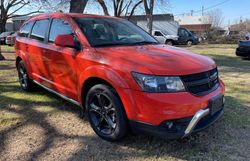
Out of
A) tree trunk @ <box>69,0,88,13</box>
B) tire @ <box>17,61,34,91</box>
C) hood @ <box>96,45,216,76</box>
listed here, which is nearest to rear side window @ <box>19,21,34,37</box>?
tire @ <box>17,61,34,91</box>

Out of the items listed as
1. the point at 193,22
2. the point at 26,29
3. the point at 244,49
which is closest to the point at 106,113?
the point at 26,29

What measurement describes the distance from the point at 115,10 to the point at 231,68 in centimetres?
2181

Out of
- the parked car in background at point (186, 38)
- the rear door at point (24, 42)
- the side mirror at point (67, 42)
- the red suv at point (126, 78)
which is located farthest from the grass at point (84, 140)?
the parked car in background at point (186, 38)

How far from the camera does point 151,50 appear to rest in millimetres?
4262

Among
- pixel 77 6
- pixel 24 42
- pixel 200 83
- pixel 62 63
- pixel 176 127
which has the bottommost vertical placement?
pixel 176 127

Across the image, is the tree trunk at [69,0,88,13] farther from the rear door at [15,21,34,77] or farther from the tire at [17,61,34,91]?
the tire at [17,61,34,91]

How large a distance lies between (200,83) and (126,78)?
896 millimetres

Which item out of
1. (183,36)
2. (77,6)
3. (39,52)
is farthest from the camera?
(183,36)

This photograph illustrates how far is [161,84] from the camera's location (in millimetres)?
3438

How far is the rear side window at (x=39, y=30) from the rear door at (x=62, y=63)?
11.5 inches

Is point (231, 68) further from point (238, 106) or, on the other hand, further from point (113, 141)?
point (113, 141)

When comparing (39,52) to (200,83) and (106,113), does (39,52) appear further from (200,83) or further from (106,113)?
(200,83)

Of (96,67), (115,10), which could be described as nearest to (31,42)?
(96,67)

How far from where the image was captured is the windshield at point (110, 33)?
14.7 feet
